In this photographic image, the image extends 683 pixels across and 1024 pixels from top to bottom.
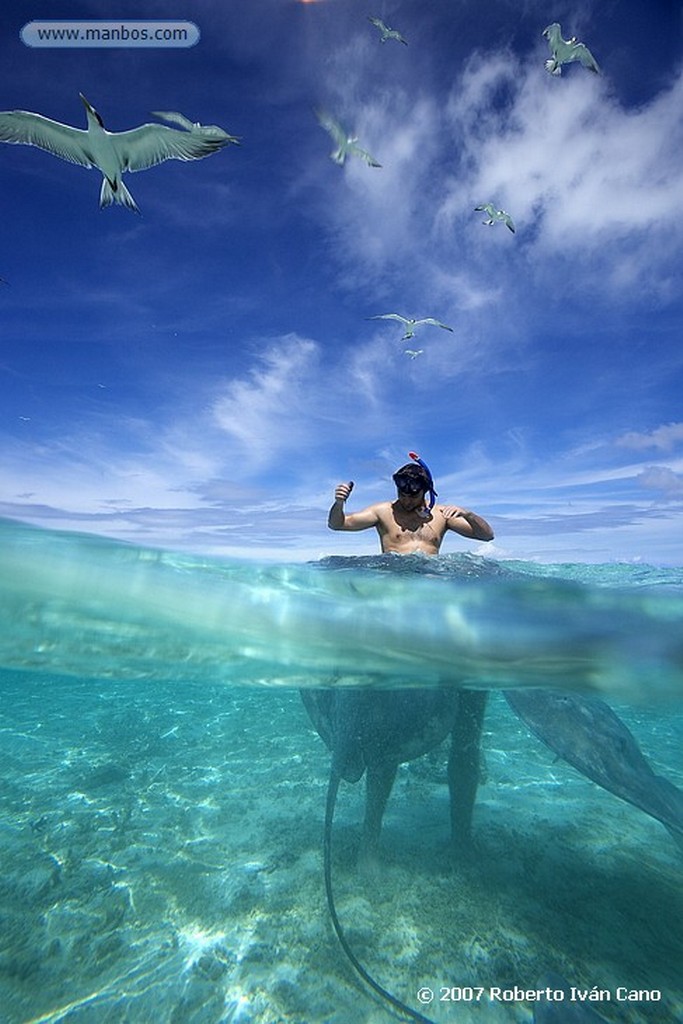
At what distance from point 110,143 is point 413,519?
A: 10442mm

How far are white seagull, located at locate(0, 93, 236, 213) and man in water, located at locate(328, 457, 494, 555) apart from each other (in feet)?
24.9

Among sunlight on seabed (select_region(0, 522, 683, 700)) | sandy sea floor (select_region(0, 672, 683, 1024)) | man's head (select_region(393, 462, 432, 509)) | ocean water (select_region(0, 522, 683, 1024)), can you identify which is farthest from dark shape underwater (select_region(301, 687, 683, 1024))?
man's head (select_region(393, 462, 432, 509))

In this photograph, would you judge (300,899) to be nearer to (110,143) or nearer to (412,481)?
(412,481)

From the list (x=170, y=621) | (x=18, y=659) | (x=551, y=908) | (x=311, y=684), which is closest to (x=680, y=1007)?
(x=551, y=908)

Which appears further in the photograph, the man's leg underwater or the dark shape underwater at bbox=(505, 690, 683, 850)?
the man's leg underwater

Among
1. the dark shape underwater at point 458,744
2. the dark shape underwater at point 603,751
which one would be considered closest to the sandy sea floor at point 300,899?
the dark shape underwater at point 458,744

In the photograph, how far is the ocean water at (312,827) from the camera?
5.75 m

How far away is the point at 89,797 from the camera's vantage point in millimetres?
10922

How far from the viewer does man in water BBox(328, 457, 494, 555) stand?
8.16 meters

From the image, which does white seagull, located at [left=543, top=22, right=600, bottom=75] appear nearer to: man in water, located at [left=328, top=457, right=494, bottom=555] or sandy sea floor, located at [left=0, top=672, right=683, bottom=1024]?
man in water, located at [left=328, top=457, right=494, bottom=555]

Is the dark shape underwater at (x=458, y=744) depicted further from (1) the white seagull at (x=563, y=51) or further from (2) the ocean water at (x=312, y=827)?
(1) the white seagull at (x=563, y=51)

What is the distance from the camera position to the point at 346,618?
9.17m

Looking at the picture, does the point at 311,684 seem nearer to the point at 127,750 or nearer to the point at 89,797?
the point at 89,797

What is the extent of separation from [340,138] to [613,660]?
Result: 14.9 metres
